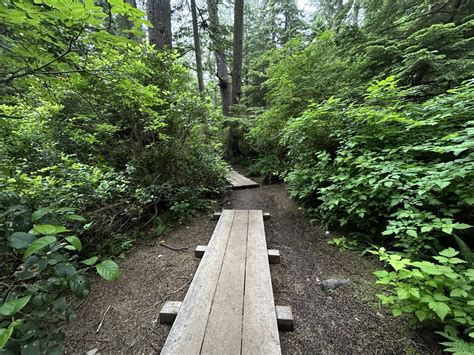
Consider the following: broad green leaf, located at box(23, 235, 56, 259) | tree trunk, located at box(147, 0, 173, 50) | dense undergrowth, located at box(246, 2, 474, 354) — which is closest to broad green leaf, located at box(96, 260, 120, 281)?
broad green leaf, located at box(23, 235, 56, 259)

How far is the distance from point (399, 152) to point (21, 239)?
3.62 metres

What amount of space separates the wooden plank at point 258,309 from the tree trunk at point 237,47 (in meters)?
7.96

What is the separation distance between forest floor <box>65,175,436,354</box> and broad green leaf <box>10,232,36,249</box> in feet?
4.02

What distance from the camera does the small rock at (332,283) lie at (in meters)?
2.02

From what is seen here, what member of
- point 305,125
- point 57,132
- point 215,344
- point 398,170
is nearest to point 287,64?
point 305,125

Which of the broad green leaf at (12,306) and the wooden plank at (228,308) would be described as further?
the wooden plank at (228,308)

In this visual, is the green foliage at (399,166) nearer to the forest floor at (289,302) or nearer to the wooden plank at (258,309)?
the forest floor at (289,302)

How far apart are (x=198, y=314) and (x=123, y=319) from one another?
0.85m

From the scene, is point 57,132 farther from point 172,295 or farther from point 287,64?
point 287,64

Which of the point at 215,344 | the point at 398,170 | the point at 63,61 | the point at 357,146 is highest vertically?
the point at 63,61

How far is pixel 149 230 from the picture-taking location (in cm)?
337

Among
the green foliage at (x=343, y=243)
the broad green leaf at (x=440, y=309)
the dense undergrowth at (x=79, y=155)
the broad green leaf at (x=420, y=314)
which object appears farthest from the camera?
the green foliage at (x=343, y=243)

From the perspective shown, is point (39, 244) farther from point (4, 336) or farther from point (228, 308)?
point (228, 308)

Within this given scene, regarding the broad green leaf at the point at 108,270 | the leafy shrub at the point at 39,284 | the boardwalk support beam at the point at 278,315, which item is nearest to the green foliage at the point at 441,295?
the boardwalk support beam at the point at 278,315
